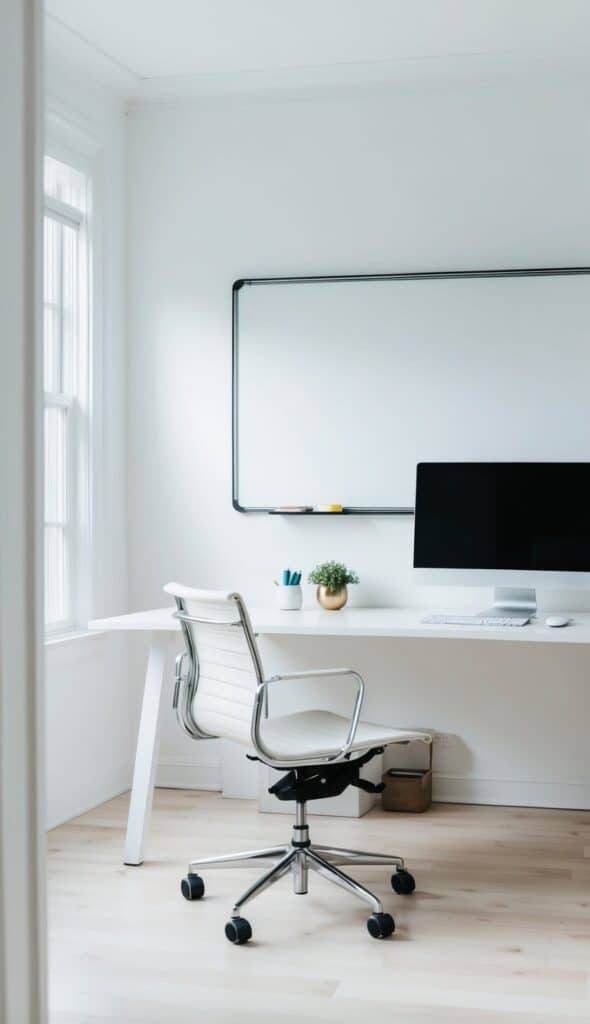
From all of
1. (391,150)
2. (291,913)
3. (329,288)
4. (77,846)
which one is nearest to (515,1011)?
(291,913)

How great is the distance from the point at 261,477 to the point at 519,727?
1.35 meters

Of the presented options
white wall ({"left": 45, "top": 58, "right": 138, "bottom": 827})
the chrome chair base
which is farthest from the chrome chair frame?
white wall ({"left": 45, "top": 58, "right": 138, "bottom": 827})

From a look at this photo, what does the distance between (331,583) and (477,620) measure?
69 centimetres

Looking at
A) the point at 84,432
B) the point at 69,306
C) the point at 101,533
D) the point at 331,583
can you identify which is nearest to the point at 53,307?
the point at 69,306

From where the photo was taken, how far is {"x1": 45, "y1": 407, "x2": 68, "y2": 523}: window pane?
419 centimetres

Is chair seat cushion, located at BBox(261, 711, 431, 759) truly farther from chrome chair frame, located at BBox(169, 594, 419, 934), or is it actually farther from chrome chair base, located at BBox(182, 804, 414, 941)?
chrome chair base, located at BBox(182, 804, 414, 941)

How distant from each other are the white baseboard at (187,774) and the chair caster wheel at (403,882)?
54.4 inches

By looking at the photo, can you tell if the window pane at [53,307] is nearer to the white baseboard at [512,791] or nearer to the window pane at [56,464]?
the window pane at [56,464]

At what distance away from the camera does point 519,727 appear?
4.25 metres

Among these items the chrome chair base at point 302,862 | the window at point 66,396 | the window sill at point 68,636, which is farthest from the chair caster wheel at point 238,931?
the window at point 66,396

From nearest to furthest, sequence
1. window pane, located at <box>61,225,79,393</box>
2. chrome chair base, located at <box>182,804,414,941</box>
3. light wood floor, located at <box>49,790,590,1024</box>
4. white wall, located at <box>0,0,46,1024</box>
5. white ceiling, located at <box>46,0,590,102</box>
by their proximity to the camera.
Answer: white wall, located at <box>0,0,46,1024</box> → light wood floor, located at <box>49,790,590,1024</box> → chrome chair base, located at <box>182,804,414,941</box> → white ceiling, located at <box>46,0,590,102</box> → window pane, located at <box>61,225,79,393</box>

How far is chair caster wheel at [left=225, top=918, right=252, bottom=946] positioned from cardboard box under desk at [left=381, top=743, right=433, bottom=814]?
136 cm

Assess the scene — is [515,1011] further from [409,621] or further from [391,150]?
[391,150]

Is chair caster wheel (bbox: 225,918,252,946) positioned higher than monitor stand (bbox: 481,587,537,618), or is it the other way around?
monitor stand (bbox: 481,587,537,618)
